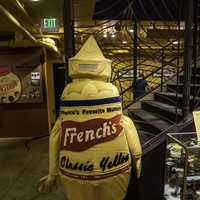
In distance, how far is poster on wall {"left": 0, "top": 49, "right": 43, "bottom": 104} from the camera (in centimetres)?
602

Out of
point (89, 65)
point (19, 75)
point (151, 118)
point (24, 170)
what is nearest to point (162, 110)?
point (151, 118)

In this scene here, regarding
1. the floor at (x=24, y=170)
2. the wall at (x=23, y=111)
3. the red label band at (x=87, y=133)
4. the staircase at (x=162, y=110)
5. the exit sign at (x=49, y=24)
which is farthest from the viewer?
the wall at (x=23, y=111)

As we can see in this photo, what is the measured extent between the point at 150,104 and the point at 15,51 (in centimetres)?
369

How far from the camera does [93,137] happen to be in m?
1.75

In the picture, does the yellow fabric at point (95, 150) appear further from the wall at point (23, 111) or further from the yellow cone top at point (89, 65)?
the wall at point (23, 111)

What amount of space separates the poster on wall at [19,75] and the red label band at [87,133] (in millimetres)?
4492

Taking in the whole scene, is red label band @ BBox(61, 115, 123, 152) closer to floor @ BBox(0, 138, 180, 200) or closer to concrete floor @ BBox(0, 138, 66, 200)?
floor @ BBox(0, 138, 180, 200)

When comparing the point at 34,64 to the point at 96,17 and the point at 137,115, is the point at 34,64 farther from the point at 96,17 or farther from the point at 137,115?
the point at 137,115

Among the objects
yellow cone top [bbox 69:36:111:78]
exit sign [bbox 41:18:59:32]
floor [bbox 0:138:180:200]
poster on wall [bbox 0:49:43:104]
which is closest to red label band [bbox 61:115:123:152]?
yellow cone top [bbox 69:36:111:78]

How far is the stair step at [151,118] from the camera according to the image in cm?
273

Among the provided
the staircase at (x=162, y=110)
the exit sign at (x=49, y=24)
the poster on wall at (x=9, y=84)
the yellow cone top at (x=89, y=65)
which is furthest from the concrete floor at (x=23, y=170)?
the exit sign at (x=49, y=24)

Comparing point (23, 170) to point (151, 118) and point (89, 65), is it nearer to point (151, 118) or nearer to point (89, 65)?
point (151, 118)

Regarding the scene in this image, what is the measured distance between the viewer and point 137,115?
3.47 metres

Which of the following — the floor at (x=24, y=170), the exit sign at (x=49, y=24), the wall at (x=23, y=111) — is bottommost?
the floor at (x=24, y=170)
